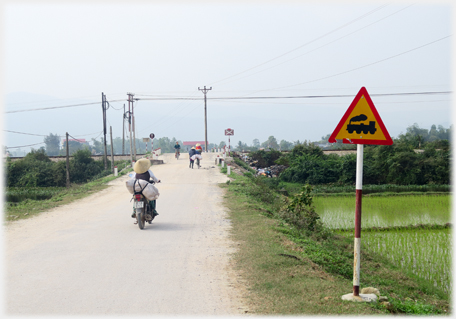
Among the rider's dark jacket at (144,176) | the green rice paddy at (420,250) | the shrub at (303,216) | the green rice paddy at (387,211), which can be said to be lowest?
the green rice paddy at (387,211)

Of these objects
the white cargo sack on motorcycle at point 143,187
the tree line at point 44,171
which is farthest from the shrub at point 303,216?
the tree line at point 44,171

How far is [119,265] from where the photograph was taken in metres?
6.97

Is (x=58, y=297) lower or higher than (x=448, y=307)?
higher

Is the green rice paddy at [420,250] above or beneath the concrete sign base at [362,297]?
beneath

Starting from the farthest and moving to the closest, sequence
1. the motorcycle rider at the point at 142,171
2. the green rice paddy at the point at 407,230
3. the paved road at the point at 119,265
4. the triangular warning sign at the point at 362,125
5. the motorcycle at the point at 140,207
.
Result: the motorcycle rider at the point at 142,171 < the green rice paddy at the point at 407,230 < the motorcycle at the point at 140,207 < the triangular warning sign at the point at 362,125 < the paved road at the point at 119,265

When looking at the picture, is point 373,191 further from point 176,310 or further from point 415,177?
point 176,310

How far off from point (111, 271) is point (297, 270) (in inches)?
120

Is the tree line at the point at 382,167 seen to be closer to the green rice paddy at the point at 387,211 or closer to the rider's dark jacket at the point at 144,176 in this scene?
the green rice paddy at the point at 387,211

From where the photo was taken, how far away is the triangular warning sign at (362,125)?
545 centimetres

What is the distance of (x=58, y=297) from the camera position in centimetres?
545

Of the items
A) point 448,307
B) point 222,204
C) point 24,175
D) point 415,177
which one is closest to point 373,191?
point 415,177

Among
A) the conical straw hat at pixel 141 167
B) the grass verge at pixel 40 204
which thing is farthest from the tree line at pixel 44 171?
the conical straw hat at pixel 141 167

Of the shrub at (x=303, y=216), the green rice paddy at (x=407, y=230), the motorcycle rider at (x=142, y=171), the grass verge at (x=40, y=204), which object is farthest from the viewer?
the shrub at (x=303, y=216)

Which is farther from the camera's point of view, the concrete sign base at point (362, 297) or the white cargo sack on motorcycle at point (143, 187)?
the white cargo sack on motorcycle at point (143, 187)
